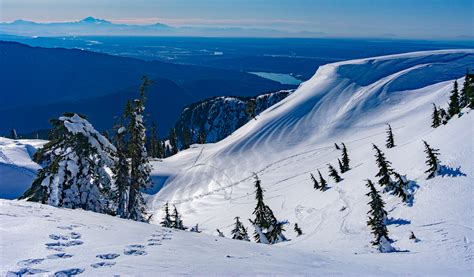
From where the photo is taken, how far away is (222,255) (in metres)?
7.63

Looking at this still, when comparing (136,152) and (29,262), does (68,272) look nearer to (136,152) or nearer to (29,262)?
(29,262)

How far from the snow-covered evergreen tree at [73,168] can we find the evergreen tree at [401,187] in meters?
10.4

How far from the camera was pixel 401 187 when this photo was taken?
11984 mm

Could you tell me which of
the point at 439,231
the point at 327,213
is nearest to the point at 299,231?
the point at 327,213

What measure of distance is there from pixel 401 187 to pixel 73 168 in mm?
11149

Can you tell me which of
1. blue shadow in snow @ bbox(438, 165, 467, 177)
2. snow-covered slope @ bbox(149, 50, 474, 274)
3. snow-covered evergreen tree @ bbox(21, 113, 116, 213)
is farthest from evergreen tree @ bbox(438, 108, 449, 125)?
snow-covered evergreen tree @ bbox(21, 113, 116, 213)

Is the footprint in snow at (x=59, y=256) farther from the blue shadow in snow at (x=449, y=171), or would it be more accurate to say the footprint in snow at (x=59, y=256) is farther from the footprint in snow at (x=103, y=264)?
the blue shadow in snow at (x=449, y=171)

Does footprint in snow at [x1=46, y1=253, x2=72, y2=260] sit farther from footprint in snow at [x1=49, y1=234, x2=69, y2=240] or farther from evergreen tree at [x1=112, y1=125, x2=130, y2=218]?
evergreen tree at [x1=112, y1=125, x2=130, y2=218]

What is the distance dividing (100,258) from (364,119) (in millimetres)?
44168

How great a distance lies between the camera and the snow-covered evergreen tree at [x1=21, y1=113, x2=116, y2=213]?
1377 cm

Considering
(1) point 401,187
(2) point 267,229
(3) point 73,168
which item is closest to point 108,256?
(3) point 73,168

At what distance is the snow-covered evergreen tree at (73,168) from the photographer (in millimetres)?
13766

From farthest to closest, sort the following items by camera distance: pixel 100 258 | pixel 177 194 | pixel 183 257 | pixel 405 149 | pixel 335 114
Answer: pixel 335 114, pixel 177 194, pixel 405 149, pixel 183 257, pixel 100 258

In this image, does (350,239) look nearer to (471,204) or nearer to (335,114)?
(471,204)
